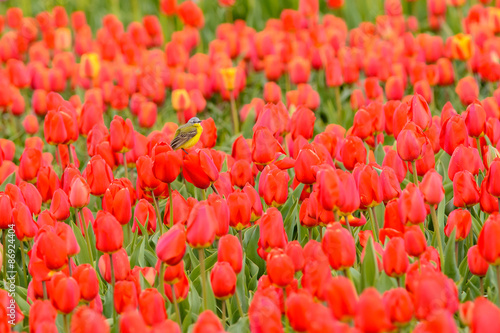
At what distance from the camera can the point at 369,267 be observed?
2.39 metres

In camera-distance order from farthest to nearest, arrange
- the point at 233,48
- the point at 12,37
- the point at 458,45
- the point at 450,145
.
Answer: the point at 12,37, the point at 233,48, the point at 458,45, the point at 450,145

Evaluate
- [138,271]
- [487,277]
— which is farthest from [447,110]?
[138,271]

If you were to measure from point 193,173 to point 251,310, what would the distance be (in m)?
0.91

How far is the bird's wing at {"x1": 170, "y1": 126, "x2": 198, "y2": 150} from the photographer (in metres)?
3.07

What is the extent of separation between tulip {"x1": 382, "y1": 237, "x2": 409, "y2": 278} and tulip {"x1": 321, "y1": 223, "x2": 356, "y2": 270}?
0.12 m

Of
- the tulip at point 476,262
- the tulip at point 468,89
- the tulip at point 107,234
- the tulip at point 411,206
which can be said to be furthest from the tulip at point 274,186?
the tulip at point 468,89

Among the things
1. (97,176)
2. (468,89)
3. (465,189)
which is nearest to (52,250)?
(97,176)

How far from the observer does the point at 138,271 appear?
8.08ft

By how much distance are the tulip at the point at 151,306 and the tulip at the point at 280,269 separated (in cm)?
33

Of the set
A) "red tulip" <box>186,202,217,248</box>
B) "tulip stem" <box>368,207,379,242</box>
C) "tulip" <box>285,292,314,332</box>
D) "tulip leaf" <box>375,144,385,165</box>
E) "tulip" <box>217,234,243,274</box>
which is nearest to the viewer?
"tulip" <box>285,292,314,332</box>

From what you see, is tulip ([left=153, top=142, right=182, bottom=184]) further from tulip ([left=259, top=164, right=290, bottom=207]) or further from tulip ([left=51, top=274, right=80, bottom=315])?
tulip ([left=51, top=274, right=80, bottom=315])

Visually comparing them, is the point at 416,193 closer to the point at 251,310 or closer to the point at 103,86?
the point at 251,310

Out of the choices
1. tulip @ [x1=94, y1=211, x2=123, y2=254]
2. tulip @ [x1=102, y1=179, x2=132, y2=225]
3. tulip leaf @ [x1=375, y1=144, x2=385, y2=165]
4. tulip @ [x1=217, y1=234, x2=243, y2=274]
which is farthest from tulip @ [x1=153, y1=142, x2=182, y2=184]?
tulip leaf @ [x1=375, y1=144, x2=385, y2=165]

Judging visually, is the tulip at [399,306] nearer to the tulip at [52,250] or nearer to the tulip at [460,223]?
the tulip at [460,223]
